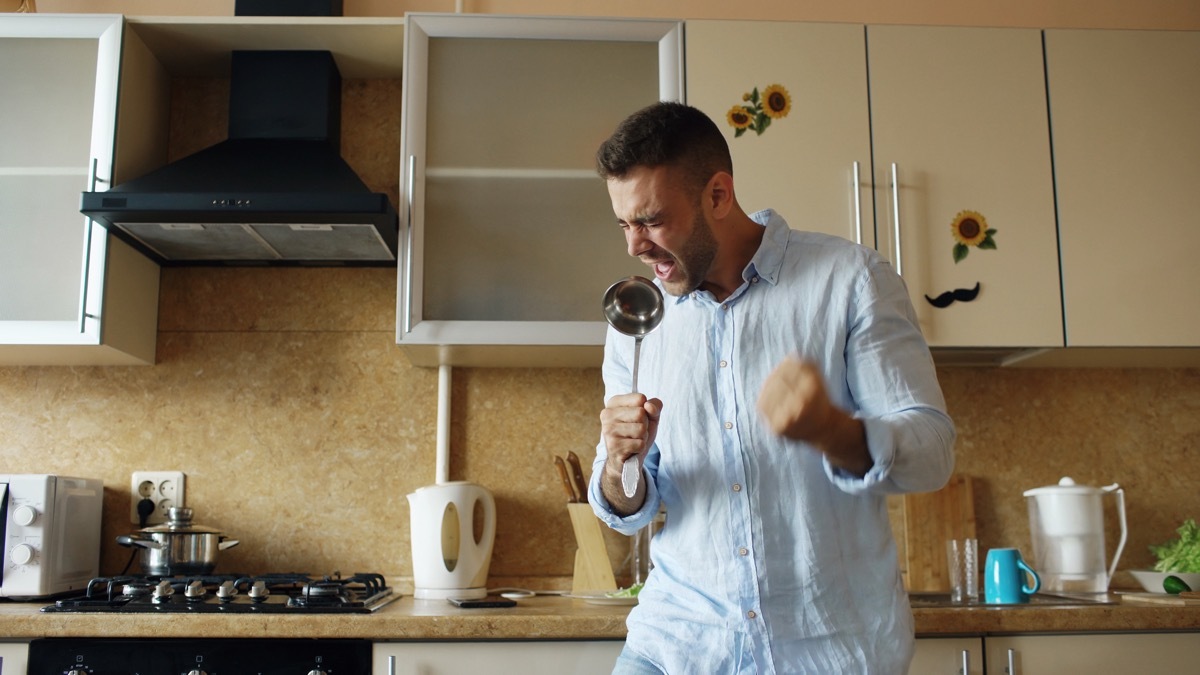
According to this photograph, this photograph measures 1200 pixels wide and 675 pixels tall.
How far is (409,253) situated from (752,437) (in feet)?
3.55

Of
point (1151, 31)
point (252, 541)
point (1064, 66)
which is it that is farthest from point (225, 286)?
point (1151, 31)

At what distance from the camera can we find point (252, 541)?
2.58 meters

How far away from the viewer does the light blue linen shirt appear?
1384 millimetres

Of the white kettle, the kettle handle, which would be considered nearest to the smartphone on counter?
the white kettle

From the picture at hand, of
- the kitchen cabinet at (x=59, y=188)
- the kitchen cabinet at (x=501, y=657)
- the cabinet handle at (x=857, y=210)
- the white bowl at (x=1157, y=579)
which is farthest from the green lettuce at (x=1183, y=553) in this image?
the kitchen cabinet at (x=59, y=188)

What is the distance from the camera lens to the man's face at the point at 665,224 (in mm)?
1520

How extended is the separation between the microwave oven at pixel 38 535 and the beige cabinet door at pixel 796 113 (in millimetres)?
1586

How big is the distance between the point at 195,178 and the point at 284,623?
98 cm

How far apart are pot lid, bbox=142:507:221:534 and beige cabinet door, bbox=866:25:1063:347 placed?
62.9 inches

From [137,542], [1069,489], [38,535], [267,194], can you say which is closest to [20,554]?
[38,535]

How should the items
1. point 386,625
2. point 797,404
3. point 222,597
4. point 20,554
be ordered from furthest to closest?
point 20,554
point 222,597
point 386,625
point 797,404

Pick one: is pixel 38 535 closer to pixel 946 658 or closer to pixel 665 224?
pixel 665 224

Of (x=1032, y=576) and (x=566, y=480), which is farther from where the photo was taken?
(x=566, y=480)

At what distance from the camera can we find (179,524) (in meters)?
2.36
